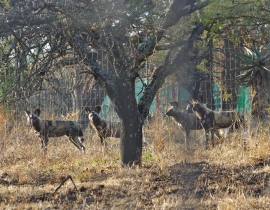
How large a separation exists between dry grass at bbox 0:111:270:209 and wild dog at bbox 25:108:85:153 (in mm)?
1225

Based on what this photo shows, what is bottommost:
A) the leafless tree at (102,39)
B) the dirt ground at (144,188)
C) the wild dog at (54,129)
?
the dirt ground at (144,188)

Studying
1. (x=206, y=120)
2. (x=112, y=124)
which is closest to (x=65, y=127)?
(x=112, y=124)

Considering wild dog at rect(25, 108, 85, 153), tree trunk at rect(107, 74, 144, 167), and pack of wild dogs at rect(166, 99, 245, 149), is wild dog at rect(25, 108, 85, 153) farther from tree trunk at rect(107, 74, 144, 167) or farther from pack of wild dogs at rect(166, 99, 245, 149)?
tree trunk at rect(107, 74, 144, 167)

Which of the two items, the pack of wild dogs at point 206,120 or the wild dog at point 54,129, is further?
the wild dog at point 54,129

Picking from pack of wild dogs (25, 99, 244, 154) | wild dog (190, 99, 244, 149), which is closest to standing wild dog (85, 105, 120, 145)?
pack of wild dogs (25, 99, 244, 154)

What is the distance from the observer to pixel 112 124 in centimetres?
1054

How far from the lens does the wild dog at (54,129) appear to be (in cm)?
1055

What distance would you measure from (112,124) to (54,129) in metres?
1.33

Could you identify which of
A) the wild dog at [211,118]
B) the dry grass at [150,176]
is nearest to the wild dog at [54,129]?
the dry grass at [150,176]

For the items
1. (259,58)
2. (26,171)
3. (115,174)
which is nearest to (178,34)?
(259,58)

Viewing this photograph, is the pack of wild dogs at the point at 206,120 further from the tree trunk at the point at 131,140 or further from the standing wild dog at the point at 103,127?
the tree trunk at the point at 131,140

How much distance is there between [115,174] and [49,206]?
5.43 feet

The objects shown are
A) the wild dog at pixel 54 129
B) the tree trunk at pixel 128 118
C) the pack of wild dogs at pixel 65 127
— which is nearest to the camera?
the tree trunk at pixel 128 118

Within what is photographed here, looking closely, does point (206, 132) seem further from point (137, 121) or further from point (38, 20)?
point (38, 20)
